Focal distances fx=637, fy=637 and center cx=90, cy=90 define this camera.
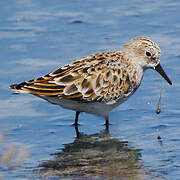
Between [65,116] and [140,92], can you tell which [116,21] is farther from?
[65,116]

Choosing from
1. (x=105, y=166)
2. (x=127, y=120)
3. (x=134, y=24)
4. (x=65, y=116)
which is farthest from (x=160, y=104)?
(x=134, y=24)

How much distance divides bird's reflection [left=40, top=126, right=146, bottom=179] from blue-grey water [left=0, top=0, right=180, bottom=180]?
0.05 feet

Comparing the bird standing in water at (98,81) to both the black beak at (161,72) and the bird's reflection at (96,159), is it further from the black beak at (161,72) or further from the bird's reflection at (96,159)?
the bird's reflection at (96,159)

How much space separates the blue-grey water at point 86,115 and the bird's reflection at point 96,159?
0.05ft

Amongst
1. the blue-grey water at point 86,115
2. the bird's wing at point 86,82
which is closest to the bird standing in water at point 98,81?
the bird's wing at point 86,82

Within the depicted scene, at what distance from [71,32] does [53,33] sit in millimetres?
421

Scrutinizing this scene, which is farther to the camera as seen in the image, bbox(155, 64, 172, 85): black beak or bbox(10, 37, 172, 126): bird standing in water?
bbox(155, 64, 172, 85): black beak

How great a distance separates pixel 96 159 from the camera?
9570mm

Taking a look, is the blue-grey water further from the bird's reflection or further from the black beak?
the black beak

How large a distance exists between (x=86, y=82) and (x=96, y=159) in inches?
63.3

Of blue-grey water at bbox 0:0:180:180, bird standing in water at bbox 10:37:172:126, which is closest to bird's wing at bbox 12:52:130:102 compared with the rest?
bird standing in water at bbox 10:37:172:126

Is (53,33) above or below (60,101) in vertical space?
above

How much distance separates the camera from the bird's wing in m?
10.4

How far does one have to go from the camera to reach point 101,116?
1099 centimetres
